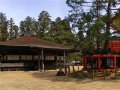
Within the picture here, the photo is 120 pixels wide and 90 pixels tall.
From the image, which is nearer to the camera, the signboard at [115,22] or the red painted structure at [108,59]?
the signboard at [115,22]

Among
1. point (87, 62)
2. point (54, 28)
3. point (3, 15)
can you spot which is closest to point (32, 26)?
point (3, 15)

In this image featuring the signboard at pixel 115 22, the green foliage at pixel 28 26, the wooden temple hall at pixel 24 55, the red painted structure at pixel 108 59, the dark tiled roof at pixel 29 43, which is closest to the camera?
the signboard at pixel 115 22

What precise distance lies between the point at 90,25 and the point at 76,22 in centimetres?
165

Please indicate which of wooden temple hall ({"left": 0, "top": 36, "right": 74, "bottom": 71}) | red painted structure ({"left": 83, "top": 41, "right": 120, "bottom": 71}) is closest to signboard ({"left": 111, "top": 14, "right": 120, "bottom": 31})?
red painted structure ({"left": 83, "top": 41, "right": 120, "bottom": 71})

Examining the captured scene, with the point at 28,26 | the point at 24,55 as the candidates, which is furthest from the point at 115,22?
the point at 28,26

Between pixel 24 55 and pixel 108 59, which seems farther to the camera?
pixel 24 55

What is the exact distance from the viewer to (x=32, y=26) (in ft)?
329

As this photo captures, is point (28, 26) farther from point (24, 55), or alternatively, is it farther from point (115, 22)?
point (115, 22)

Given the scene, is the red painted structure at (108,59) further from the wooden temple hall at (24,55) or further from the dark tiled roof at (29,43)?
A: the dark tiled roof at (29,43)

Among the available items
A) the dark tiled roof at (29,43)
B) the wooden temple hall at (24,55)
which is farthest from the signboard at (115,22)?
the dark tiled roof at (29,43)

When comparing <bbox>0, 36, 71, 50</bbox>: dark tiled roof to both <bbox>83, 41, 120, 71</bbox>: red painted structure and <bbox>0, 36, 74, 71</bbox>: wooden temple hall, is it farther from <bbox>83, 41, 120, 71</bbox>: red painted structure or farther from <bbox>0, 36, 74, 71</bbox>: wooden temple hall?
<bbox>83, 41, 120, 71</bbox>: red painted structure

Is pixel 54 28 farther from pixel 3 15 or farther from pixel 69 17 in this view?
pixel 69 17

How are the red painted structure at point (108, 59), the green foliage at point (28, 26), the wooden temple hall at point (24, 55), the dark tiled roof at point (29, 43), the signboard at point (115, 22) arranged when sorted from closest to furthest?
the signboard at point (115, 22), the red painted structure at point (108, 59), the wooden temple hall at point (24, 55), the dark tiled roof at point (29, 43), the green foliage at point (28, 26)

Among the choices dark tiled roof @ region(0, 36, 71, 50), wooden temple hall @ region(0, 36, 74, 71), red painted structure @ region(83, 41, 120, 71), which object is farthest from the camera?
dark tiled roof @ region(0, 36, 71, 50)
